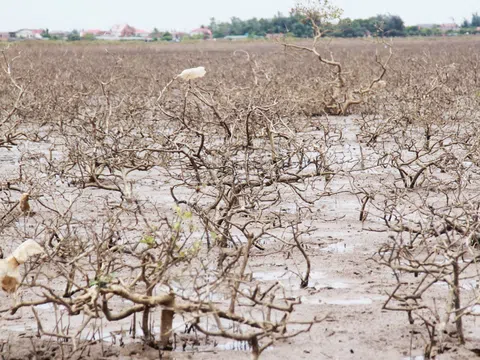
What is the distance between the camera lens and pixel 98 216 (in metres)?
8.09

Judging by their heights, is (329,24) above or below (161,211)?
above

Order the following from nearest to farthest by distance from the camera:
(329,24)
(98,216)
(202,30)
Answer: (98,216), (329,24), (202,30)

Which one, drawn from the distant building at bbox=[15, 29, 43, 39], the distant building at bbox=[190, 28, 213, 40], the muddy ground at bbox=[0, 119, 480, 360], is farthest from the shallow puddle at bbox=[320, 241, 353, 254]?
the distant building at bbox=[190, 28, 213, 40]

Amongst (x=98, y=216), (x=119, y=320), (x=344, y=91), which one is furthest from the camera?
(x=344, y=91)

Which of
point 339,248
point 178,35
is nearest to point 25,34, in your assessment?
point 178,35

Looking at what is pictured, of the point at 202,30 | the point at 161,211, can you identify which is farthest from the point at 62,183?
the point at 202,30

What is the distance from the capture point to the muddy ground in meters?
4.83

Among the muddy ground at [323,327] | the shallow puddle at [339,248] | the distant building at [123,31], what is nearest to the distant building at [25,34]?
the distant building at [123,31]

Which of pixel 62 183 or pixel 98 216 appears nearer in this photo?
pixel 98 216

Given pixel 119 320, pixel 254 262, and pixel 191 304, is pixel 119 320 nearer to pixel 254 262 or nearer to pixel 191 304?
pixel 191 304

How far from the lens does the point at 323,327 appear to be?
5215 mm

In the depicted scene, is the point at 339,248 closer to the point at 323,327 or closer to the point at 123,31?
the point at 323,327

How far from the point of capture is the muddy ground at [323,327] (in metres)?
4.83

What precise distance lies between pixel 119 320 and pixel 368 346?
53.2 inches
